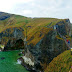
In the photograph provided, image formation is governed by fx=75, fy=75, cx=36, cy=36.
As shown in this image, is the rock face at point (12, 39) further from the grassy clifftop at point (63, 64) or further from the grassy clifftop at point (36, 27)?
the grassy clifftop at point (63, 64)

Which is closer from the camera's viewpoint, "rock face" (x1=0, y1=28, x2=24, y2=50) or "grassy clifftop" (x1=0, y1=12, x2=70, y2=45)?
"grassy clifftop" (x1=0, y1=12, x2=70, y2=45)

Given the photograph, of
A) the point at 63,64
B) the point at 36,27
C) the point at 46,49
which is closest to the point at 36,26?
the point at 36,27

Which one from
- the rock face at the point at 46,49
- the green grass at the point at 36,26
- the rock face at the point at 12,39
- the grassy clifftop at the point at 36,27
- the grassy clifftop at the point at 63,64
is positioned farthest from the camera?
the rock face at the point at 12,39

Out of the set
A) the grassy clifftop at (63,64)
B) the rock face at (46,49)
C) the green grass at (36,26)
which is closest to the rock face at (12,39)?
the green grass at (36,26)

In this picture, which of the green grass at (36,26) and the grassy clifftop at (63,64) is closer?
the grassy clifftop at (63,64)

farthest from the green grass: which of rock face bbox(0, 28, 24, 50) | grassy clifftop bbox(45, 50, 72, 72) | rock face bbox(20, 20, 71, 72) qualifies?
grassy clifftop bbox(45, 50, 72, 72)

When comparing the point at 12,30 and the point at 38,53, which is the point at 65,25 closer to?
the point at 38,53

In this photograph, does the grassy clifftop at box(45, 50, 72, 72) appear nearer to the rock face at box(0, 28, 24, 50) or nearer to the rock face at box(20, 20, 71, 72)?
the rock face at box(20, 20, 71, 72)

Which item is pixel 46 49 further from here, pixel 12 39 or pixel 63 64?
pixel 12 39
